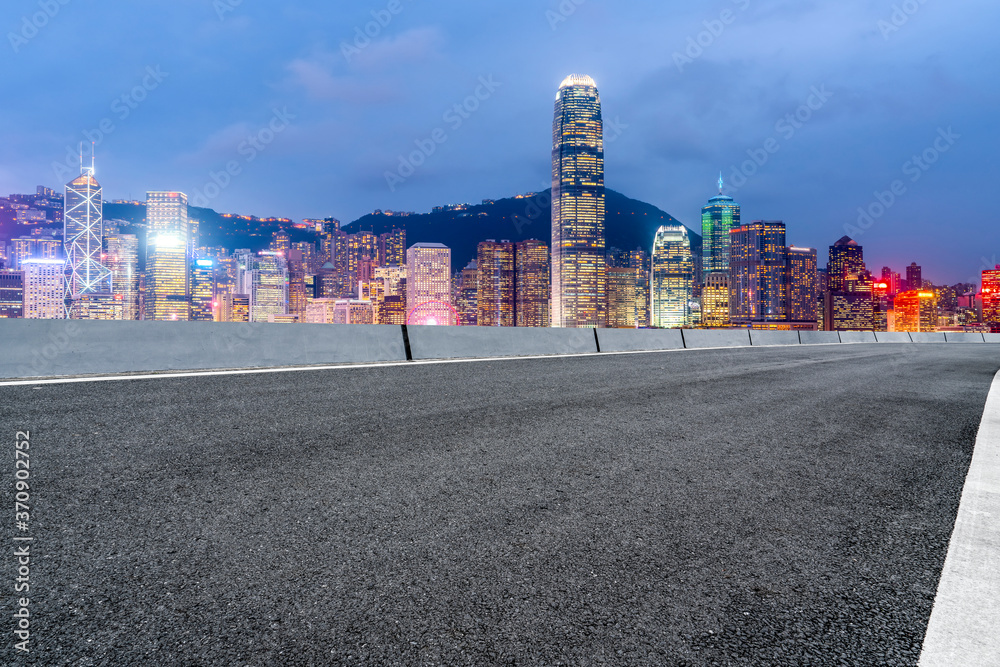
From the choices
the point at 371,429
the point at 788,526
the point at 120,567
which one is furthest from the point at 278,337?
the point at 788,526

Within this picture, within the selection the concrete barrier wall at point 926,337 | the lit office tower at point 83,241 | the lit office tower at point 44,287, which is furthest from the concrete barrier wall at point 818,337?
the lit office tower at point 83,241

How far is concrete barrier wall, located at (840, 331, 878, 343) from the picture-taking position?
34.4 metres

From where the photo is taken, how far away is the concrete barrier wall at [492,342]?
42.4ft

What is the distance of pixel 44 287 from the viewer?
4966 inches

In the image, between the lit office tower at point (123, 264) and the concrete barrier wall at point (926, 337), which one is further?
the lit office tower at point (123, 264)

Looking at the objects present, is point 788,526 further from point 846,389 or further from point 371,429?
point 846,389

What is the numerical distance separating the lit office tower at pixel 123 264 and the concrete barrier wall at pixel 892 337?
452ft

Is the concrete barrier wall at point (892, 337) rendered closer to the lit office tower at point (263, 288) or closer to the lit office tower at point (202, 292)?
the lit office tower at point (263, 288)

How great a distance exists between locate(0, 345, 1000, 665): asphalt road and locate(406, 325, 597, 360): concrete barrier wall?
Result: 7.09 m

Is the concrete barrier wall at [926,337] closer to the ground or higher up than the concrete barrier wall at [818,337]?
closer to the ground

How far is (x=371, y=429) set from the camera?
500 centimetres

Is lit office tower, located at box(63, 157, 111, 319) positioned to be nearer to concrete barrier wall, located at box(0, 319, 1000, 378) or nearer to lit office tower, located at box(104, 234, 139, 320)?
lit office tower, located at box(104, 234, 139, 320)

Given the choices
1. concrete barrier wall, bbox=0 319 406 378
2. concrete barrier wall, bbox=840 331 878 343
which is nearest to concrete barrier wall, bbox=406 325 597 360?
concrete barrier wall, bbox=0 319 406 378

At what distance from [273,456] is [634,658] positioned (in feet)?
10.1
